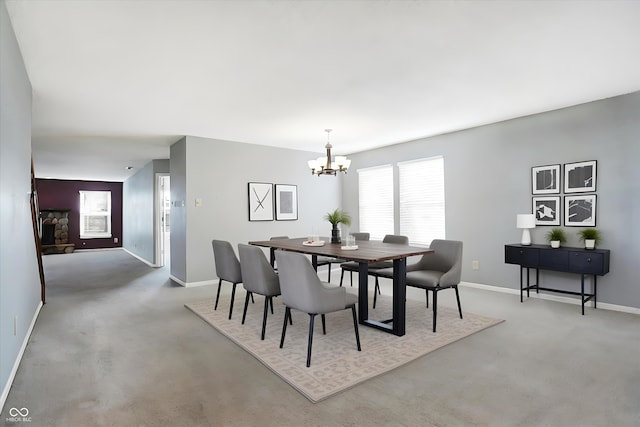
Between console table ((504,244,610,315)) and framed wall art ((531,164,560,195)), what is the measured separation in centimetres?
74

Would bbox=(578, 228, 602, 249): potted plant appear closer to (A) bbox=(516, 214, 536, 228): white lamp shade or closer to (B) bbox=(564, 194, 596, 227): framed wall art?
(B) bbox=(564, 194, 596, 227): framed wall art

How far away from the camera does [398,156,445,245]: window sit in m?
6.05

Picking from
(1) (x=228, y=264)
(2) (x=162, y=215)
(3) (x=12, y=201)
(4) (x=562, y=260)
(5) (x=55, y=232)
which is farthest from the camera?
(5) (x=55, y=232)

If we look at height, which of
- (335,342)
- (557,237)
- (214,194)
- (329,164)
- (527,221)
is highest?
(329,164)

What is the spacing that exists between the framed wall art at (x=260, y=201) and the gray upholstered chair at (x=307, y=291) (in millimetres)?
3565

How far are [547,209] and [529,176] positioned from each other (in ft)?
1.63

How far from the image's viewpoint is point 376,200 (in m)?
7.13

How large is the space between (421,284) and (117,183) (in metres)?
12.2

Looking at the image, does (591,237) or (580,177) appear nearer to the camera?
(591,237)

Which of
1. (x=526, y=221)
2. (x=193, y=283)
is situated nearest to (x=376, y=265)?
(x=526, y=221)

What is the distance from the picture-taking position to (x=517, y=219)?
15.4 ft

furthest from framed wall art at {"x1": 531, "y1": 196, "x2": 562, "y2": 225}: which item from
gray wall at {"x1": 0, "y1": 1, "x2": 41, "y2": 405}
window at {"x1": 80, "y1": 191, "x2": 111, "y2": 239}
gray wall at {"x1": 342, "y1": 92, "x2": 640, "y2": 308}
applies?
window at {"x1": 80, "y1": 191, "x2": 111, "y2": 239}

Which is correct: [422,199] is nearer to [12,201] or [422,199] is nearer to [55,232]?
[12,201]

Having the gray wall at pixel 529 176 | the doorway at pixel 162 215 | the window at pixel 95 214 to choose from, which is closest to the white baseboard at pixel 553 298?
the gray wall at pixel 529 176
